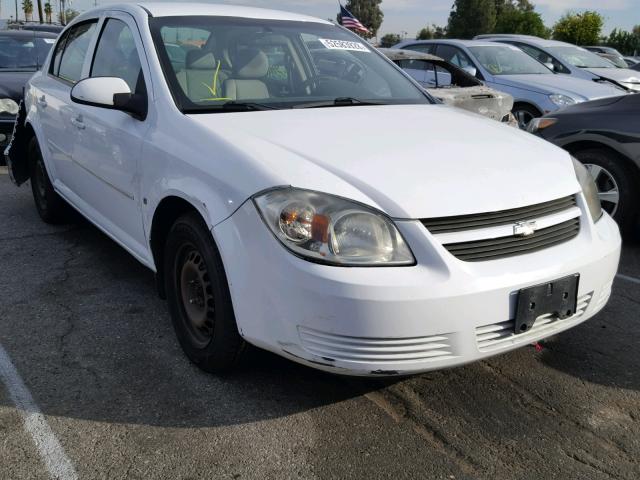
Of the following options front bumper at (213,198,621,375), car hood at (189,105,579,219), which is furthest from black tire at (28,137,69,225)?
front bumper at (213,198,621,375)

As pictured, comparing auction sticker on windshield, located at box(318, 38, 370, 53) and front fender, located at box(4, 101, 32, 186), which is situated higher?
auction sticker on windshield, located at box(318, 38, 370, 53)

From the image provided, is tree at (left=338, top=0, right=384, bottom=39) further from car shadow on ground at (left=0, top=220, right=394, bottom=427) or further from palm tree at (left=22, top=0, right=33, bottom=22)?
car shadow on ground at (left=0, top=220, right=394, bottom=427)

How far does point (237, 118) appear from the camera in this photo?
300 cm

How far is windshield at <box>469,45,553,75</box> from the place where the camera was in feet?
31.2

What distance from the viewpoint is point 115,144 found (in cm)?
343

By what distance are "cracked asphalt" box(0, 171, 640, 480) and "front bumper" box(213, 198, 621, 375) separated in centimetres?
35

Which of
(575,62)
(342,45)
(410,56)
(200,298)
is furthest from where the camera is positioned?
(575,62)

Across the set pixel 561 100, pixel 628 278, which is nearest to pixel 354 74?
pixel 628 278

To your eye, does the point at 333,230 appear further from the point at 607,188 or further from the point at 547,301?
the point at 607,188

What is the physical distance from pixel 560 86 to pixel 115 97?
278 inches

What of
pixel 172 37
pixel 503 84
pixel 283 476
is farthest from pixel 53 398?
pixel 503 84

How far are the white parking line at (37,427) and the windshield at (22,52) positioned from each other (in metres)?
6.52

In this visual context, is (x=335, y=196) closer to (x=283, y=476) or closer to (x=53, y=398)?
(x=283, y=476)

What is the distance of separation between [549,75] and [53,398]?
8596mm
